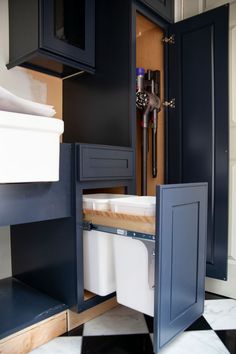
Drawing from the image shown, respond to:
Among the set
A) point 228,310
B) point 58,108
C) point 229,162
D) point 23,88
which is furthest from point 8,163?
point 228,310

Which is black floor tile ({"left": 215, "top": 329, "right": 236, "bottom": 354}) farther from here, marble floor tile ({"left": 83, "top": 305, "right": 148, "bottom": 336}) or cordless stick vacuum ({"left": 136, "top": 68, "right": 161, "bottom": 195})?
cordless stick vacuum ({"left": 136, "top": 68, "right": 161, "bottom": 195})

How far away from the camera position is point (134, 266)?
43.3 inches

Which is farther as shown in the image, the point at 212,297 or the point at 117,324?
the point at 212,297

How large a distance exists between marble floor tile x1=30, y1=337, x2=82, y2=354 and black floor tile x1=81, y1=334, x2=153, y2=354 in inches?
1.1

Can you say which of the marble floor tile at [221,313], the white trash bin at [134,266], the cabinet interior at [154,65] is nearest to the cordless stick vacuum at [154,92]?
the cabinet interior at [154,65]

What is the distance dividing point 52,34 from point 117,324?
1.49 metres

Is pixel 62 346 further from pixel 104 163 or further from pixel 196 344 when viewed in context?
pixel 104 163

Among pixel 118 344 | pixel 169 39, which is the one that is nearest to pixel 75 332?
pixel 118 344

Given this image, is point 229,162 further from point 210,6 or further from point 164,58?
point 210,6

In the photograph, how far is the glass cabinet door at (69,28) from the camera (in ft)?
4.58

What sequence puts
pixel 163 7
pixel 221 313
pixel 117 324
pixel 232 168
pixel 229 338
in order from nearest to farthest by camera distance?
1. pixel 229 338
2. pixel 117 324
3. pixel 221 313
4. pixel 232 168
5. pixel 163 7

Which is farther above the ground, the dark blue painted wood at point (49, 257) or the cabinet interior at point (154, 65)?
the cabinet interior at point (154, 65)

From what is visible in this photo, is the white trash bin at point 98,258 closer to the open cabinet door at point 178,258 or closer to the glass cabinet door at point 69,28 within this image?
the open cabinet door at point 178,258

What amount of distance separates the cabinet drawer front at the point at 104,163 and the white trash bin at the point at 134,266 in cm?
17
